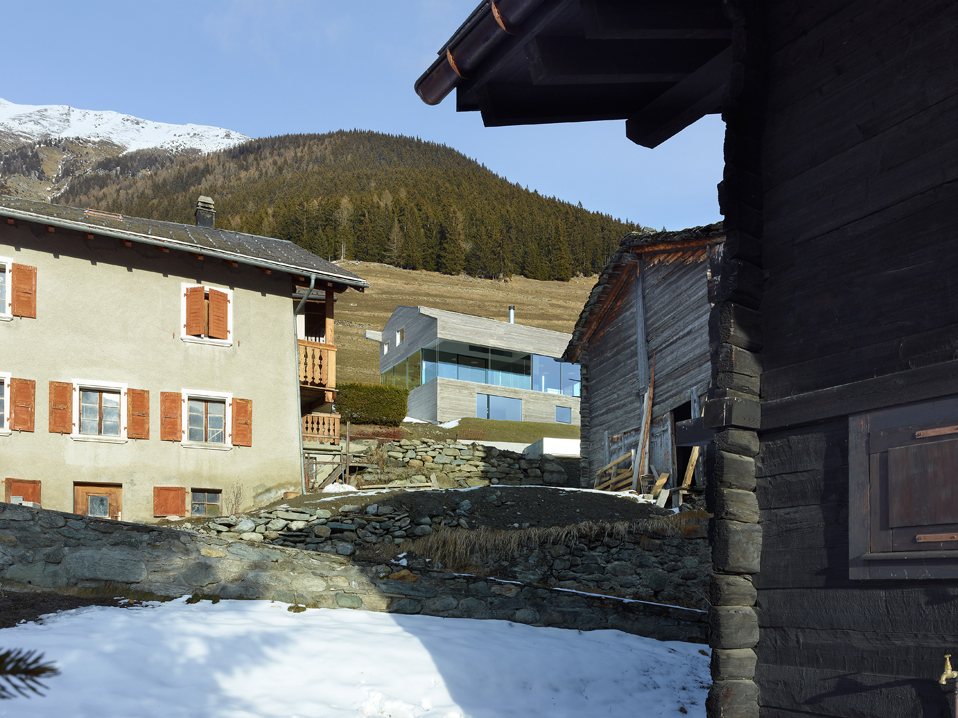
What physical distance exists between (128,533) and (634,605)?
234 inches

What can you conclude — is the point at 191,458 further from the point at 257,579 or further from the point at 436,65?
the point at 436,65

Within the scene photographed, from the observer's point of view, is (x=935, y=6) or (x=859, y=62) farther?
(x=859, y=62)

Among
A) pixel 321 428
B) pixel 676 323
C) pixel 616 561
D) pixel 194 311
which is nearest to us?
pixel 616 561

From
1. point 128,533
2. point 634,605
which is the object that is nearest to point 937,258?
point 634,605

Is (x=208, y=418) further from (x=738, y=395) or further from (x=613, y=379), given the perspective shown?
(x=738, y=395)

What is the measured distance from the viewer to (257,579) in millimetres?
9195

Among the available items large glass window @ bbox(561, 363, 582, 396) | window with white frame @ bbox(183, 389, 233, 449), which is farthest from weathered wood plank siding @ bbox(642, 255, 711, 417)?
large glass window @ bbox(561, 363, 582, 396)

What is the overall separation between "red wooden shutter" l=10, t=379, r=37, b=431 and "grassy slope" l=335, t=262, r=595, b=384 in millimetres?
32234

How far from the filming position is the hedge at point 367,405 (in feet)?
90.3

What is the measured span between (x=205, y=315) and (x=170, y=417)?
96.9 inches

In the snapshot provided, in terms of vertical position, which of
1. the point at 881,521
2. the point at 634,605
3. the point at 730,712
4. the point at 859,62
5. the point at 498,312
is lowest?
the point at 634,605

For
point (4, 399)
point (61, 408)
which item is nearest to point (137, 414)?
point (61, 408)

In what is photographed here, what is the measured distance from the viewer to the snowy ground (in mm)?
6078

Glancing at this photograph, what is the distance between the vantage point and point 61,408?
1664cm
